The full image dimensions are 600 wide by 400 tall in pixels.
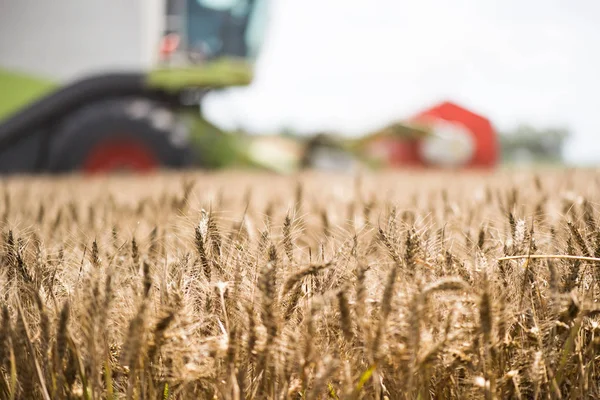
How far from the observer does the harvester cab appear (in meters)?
6.19

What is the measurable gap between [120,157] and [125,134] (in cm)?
28

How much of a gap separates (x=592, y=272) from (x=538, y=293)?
0.29 feet

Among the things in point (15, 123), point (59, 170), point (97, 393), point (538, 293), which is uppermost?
point (15, 123)

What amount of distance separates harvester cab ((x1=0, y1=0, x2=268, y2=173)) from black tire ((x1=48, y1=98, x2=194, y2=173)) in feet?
0.31

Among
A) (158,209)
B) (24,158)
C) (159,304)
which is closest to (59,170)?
(24,158)

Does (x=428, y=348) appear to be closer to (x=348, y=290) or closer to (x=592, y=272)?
(x=348, y=290)

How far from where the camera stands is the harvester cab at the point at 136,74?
6.19 metres

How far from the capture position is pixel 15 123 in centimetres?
636

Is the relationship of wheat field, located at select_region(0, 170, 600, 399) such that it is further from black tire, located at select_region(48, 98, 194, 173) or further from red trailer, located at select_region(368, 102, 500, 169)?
red trailer, located at select_region(368, 102, 500, 169)

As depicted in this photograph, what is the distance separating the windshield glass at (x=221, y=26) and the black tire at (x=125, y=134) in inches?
37.1

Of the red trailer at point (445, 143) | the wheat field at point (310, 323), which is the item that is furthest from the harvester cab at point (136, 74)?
the wheat field at point (310, 323)

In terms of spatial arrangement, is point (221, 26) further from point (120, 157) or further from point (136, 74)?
point (120, 157)

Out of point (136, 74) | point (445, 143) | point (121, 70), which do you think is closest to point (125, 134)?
point (136, 74)

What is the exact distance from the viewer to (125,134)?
5.72m
